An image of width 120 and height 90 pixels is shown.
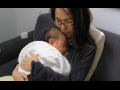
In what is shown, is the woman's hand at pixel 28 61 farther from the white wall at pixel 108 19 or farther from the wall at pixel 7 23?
the wall at pixel 7 23

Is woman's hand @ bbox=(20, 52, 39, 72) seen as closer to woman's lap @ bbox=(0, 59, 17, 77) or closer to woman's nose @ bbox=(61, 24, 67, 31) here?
woman's nose @ bbox=(61, 24, 67, 31)

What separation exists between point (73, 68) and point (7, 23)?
5.37 feet

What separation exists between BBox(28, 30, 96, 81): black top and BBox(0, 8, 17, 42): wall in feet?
4.82

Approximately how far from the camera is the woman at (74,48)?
0.80 m

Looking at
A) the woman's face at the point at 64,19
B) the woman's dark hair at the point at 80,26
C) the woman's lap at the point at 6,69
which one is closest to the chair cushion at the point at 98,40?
the woman's dark hair at the point at 80,26

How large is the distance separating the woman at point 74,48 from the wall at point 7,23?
4.52 feet

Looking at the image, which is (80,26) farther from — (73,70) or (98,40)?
(73,70)

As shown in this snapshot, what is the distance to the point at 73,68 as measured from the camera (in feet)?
2.99

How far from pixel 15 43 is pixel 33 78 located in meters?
0.76

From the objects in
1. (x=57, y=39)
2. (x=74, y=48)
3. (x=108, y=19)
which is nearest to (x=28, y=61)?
(x=57, y=39)

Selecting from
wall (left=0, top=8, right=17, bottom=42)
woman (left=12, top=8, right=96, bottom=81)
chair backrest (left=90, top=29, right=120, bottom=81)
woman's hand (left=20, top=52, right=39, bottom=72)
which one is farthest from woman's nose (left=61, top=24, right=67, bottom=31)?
wall (left=0, top=8, right=17, bottom=42)

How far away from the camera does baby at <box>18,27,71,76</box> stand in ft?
2.80

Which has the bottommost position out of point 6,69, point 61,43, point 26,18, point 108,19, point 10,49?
point 6,69
